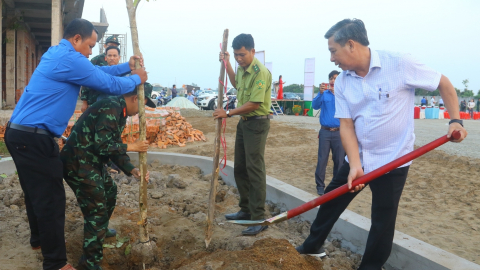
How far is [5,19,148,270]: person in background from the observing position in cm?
251

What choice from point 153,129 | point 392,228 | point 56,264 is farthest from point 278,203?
point 153,129

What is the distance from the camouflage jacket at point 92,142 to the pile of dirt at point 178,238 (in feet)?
2.62

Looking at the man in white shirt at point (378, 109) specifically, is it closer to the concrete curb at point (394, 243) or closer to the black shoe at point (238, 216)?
the concrete curb at point (394, 243)

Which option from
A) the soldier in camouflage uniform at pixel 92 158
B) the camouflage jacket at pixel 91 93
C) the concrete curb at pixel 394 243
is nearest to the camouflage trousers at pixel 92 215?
the soldier in camouflage uniform at pixel 92 158

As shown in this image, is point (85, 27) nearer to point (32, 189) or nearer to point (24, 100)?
point (24, 100)

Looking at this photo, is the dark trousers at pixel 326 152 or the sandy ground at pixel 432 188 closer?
the sandy ground at pixel 432 188

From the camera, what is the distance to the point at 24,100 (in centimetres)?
256

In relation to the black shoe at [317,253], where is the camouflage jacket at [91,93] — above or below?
above

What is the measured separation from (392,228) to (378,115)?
2.56ft

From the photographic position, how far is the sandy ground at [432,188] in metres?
3.69

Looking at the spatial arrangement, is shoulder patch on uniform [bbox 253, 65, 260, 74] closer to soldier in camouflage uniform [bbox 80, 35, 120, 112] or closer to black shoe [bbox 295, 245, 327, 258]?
soldier in camouflage uniform [bbox 80, 35, 120, 112]

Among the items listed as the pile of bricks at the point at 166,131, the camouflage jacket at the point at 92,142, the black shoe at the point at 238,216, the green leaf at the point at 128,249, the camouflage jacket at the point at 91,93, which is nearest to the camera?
the camouflage jacket at the point at 92,142

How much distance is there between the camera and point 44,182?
253 centimetres

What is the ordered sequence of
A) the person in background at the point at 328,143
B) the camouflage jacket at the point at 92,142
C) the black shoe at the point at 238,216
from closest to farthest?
the camouflage jacket at the point at 92,142 < the black shoe at the point at 238,216 < the person in background at the point at 328,143
